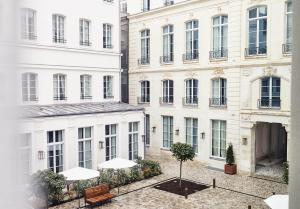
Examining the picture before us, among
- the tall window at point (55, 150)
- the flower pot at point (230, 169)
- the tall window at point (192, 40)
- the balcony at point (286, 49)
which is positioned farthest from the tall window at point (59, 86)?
the balcony at point (286, 49)

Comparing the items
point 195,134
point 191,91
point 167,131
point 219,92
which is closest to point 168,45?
point 191,91

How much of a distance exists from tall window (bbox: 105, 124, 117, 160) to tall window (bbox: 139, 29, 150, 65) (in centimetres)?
631

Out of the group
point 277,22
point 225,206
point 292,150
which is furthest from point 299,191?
point 277,22

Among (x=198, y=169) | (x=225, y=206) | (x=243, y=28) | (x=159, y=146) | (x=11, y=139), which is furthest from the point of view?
(x=159, y=146)

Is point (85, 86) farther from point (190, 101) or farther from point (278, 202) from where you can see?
point (278, 202)

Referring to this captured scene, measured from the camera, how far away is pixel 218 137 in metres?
18.0

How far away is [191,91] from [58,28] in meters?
8.26

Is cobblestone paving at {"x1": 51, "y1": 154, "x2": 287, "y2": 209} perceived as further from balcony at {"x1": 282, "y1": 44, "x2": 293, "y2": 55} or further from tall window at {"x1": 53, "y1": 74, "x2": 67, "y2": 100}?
balcony at {"x1": 282, "y1": 44, "x2": 293, "y2": 55}

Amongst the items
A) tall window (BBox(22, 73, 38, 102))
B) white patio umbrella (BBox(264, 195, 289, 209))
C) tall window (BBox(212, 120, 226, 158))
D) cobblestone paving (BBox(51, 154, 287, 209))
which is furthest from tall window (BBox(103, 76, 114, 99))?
tall window (BBox(22, 73, 38, 102))

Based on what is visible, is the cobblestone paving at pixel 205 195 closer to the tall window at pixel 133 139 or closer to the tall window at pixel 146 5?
the tall window at pixel 133 139

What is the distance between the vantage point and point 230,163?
1686cm

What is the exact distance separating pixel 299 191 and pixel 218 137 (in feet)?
54.5

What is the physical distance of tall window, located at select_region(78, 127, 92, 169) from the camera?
15547 millimetres

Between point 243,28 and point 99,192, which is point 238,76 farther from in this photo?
point 99,192
